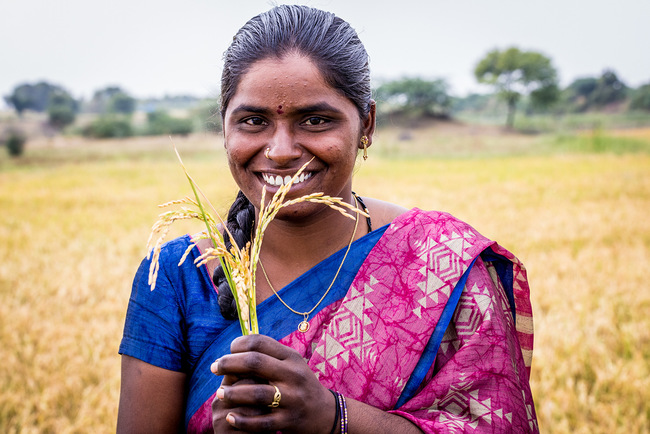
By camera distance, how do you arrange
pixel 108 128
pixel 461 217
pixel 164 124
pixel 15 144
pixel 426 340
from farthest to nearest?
1. pixel 164 124
2. pixel 108 128
3. pixel 15 144
4. pixel 461 217
5. pixel 426 340

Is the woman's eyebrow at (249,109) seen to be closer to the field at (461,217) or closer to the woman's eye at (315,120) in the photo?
the woman's eye at (315,120)

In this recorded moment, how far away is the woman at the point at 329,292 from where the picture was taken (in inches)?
72.0

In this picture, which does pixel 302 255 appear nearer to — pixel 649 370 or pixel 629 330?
pixel 649 370

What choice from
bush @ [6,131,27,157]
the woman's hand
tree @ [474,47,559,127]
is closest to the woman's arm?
the woman's hand

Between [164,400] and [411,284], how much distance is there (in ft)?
3.17

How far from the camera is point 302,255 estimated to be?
2166 mm

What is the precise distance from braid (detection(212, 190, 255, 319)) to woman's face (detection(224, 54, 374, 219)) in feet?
0.88

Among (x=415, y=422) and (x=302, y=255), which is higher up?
(x=302, y=255)

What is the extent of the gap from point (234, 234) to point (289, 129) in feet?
1.76

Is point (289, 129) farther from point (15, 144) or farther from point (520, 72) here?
point (520, 72)

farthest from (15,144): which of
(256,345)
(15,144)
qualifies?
(256,345)

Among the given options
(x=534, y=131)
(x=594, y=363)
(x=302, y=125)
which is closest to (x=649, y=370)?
(x=594, y=363)

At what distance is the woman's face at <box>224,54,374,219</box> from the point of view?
182 cm

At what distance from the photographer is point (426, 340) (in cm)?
191
